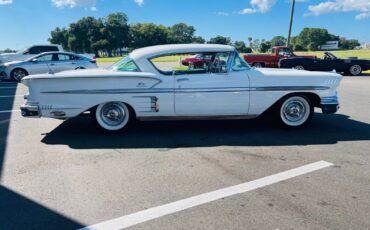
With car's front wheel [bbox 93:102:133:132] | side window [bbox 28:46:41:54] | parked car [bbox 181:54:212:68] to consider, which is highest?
side window [bbox 28:46:41:54]

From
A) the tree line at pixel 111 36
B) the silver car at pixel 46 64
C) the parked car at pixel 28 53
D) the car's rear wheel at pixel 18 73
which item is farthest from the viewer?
the tree line at pixel 111 36

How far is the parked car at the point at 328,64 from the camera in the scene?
17703mm

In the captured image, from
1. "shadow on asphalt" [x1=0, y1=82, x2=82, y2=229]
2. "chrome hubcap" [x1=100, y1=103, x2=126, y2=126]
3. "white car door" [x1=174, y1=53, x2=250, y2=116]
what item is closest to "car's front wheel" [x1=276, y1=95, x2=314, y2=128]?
"white car door" [x1=174, y1=53, x2=250, y2=116]

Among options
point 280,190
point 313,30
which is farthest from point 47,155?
point 313,30

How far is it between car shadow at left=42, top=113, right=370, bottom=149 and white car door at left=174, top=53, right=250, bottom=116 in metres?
0.47

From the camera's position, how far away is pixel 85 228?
2.87m

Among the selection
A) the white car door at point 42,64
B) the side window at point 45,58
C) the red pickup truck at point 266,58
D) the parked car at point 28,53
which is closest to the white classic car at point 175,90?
the white car door at point 42,64

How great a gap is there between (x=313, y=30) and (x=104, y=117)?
180680mm

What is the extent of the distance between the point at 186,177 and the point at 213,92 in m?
2.13

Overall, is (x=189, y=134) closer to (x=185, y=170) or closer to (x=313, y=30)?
(x=185, y=170)

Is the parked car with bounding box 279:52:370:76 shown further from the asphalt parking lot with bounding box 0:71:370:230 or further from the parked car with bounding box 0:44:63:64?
the parked car with bounding box 0:44:63:64

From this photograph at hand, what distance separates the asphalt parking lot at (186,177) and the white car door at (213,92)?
47 cm

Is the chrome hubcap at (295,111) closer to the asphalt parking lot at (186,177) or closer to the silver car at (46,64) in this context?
the asphalt parking lot at (186,177)

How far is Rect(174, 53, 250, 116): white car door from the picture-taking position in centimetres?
563
